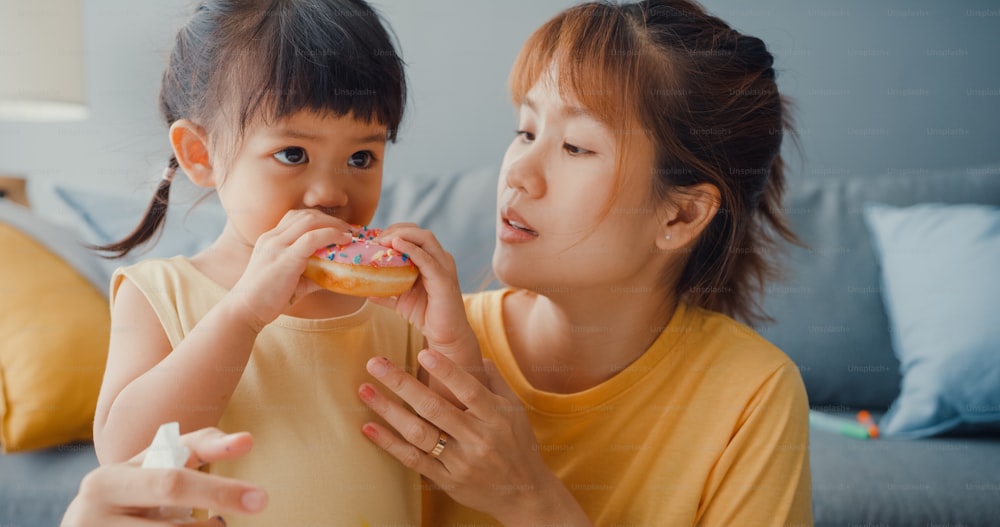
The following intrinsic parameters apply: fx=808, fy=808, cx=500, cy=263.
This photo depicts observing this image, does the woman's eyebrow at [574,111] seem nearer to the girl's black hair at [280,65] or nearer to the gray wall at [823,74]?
the girl's black hair at [280,65]

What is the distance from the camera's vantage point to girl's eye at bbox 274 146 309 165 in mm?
1023

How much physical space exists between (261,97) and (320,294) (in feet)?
0.93

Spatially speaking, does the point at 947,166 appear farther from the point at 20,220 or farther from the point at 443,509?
the point at 20,220

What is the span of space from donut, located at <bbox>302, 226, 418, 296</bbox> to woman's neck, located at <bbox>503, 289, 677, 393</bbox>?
1.31 ft

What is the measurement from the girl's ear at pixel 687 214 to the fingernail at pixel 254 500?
808 mm

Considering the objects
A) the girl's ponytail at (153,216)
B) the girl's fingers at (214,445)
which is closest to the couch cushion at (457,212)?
the girl's ponytail at (153,216)

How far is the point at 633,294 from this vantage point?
138cm

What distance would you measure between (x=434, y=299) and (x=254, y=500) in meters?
0.39

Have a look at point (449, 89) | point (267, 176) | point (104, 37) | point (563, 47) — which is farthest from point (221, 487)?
point (104, 37)

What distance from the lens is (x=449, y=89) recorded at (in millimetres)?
2664

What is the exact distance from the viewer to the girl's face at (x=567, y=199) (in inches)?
47.6

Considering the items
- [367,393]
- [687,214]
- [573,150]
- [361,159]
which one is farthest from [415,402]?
[687,214]

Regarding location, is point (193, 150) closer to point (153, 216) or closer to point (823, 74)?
point (153, 216)

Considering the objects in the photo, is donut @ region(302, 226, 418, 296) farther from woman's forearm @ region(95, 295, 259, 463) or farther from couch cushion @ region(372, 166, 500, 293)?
couch cushion @ region(372, 166, 500, 293)
